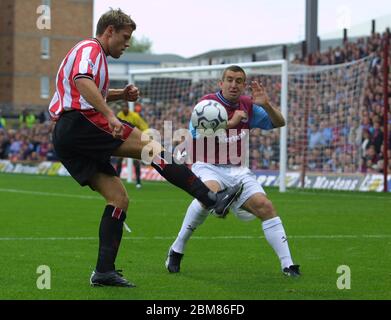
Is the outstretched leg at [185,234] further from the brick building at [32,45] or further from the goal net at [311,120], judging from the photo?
the brick building at [32,45]

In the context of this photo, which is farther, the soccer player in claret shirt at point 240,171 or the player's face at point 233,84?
the player's face at point 233,84

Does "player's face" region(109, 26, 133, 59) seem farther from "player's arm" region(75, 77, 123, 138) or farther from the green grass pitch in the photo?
the green grass pitch

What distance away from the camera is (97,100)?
7.65 metres

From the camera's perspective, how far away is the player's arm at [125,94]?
8867 mm

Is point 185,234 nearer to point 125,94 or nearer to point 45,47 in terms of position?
point 125,94

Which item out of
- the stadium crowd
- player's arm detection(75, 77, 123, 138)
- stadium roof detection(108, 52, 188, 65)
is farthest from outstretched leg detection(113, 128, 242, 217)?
stadium roof detection(108, 52, 188, 65)

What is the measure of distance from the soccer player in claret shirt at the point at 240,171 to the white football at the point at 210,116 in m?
0.23

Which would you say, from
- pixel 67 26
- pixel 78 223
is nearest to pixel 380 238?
pixel 78 223

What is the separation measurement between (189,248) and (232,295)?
372cm

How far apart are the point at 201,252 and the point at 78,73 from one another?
388 cm

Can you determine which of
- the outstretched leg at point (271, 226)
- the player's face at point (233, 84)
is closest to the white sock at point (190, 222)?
the outstretched leg at point (271, 226)

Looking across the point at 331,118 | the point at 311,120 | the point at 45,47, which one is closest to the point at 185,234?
the point at 331,118

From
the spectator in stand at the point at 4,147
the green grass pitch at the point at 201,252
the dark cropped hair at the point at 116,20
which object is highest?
the dark cropped hair at the point at 116,20
